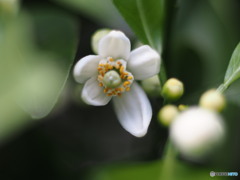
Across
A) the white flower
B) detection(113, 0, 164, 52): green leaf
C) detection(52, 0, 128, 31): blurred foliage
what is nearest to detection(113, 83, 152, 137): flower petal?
the white flower

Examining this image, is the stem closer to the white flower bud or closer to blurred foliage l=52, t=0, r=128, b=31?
the white flower bud

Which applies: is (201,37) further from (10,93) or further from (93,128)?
(10,93)

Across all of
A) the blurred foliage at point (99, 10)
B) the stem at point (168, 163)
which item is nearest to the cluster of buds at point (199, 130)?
the stem at point (168, 163)

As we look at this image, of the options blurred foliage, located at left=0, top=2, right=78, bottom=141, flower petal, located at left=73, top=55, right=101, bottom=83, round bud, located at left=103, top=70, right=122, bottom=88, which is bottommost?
round bud, located at left=103, top=70, right=122, bottom=88

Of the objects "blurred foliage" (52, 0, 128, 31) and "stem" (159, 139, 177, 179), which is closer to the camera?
"stem" (159, 139, 177, 179)

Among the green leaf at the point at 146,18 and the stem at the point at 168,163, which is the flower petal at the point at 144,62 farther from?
the stem at the point at 168,163

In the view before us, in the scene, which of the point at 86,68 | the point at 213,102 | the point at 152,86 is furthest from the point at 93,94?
the point at 213,102

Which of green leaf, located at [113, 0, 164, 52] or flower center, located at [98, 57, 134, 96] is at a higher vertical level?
green leaf, located at [113, 0, 164, 52]

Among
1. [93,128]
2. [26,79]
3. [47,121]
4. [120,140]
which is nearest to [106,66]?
[26,79]
